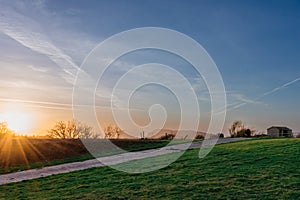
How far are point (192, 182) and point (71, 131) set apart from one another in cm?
2708

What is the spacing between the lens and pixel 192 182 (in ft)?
34.7

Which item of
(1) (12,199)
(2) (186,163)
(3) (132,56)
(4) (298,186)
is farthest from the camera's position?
(3) (132,56)

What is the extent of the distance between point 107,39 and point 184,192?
9530 millimetres

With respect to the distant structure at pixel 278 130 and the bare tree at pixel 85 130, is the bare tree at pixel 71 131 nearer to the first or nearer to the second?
the bare tree at pixel 85 130

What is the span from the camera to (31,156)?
803 inches

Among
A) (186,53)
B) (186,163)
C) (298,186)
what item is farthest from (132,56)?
(298,186)

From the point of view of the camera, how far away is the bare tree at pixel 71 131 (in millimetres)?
35000

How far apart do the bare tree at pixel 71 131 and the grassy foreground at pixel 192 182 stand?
21.1 m

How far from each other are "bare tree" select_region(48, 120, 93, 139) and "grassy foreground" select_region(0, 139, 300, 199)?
21059mm

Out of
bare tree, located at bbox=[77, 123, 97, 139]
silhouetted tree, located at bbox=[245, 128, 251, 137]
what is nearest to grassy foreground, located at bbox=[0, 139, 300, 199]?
silhouetted tree, located at bbox=[245, 128, 251, 137]

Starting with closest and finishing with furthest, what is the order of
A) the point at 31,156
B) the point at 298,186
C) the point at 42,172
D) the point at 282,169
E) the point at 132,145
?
the point at 298,186 → the point at 282,169 → the point at 42,172 → the point at 31,156 → the point at 132,145

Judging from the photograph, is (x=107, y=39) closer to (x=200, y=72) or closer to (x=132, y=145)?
(x=200, y=72)

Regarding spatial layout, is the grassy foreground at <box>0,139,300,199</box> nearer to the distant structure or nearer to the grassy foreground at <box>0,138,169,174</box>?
the grassy foreground at <box>0,138,169,174</box>

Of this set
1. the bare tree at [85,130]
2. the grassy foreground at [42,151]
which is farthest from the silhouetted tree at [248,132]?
the bare tree at [85,130]
